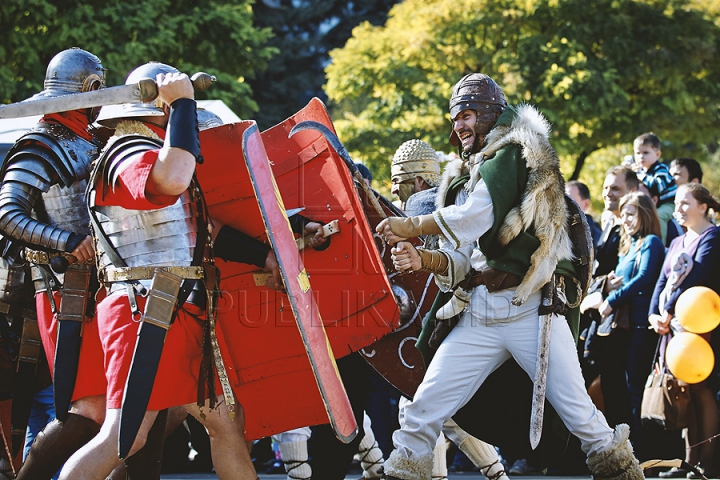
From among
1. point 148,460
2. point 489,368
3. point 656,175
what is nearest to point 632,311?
point 656,175

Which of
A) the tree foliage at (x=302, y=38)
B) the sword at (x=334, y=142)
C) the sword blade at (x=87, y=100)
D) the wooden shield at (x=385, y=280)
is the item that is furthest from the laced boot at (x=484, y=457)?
the tree foliage at (x=302, y=38)

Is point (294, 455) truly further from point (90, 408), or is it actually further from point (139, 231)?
point (139, 231)

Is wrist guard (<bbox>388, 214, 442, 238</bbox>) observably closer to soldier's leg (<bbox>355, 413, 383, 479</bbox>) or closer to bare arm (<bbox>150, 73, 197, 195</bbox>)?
bare arm (<bbox>150, 73, 197, 195</bbox>)

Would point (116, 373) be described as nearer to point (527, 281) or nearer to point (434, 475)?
point (527, 281)

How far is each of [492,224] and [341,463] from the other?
1.94 meters

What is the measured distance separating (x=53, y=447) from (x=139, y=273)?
2.69 feet

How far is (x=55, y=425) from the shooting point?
3.86 m

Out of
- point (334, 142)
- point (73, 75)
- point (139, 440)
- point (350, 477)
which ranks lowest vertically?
point (350, 477)

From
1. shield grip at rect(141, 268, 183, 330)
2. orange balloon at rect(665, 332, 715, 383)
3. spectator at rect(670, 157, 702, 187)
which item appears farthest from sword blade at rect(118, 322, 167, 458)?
spectator at rect(670, 157, 702, 187)

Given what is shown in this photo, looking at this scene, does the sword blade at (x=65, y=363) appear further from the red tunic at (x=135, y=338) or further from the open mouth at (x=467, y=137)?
the open mouth at (x=467, y=137)

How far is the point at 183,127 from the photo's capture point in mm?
3377

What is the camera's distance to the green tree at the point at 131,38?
1177 centimetres

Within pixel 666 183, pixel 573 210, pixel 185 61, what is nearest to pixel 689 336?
pixel 666 183

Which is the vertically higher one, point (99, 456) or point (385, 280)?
point (385, 280)
